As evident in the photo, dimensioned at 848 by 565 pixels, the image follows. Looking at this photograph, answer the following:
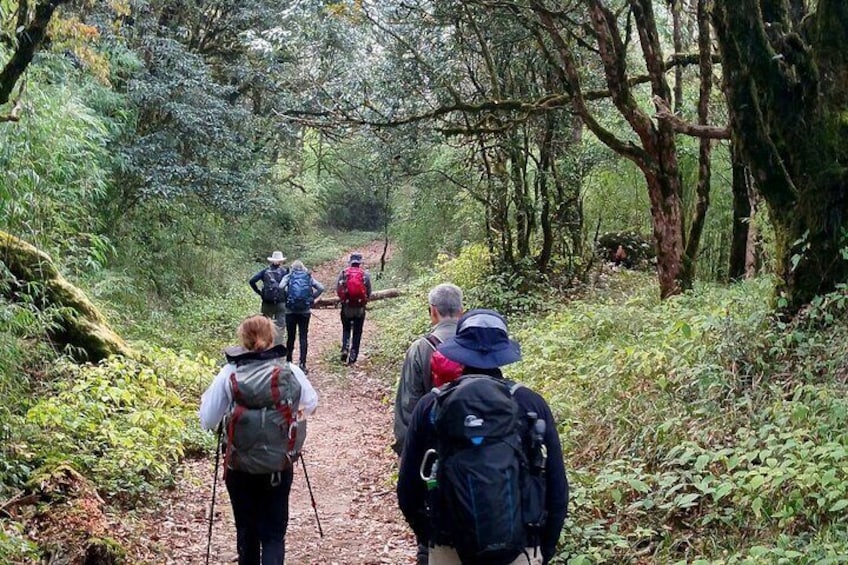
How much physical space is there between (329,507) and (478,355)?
4.43m

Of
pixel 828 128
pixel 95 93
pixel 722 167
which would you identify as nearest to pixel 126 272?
pixel 95 93

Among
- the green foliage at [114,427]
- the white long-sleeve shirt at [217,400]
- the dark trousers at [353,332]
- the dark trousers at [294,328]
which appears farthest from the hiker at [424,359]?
the dark trousers at [353,332]

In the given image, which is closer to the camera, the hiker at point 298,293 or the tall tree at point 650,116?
the tall tree at point 650,116

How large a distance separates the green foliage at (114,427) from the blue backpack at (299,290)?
334 cm

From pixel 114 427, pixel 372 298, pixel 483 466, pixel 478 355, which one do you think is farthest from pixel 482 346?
pixel 372 298

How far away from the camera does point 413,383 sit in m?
4.93

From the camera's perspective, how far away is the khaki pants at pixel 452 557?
3234mm

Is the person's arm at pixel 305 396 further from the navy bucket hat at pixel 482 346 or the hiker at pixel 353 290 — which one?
the hiker at pixel 353 290

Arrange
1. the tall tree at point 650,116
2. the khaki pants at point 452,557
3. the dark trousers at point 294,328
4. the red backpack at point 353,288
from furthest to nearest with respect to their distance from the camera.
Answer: the red backpack at point 353,288 < the dark trousers at point 294,328 < the tall tree at point 650,116 < the khaki pants at point 452,557

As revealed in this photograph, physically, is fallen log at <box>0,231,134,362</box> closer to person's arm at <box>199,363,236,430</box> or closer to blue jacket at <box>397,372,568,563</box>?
person's arm at <box>199,363,236,430</box>

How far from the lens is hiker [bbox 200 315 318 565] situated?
460 cm

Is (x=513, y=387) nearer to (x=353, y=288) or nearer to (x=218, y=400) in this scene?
(x=218, y=400)

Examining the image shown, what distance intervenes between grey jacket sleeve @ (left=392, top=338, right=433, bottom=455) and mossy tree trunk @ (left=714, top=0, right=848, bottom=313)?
11.5 feet

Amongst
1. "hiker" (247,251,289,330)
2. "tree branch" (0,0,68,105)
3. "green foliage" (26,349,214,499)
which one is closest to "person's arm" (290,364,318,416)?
"green foliage" (26,349,214,499)
